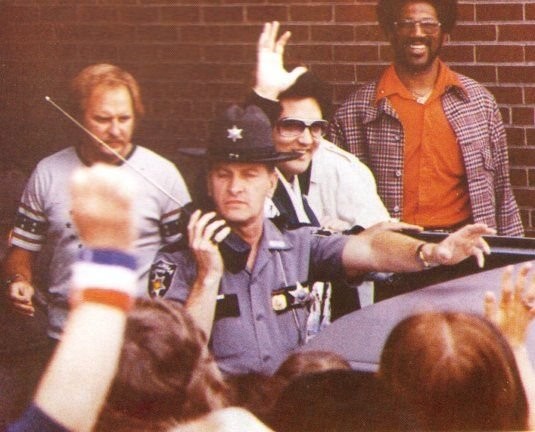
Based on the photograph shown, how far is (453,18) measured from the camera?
2.60 m

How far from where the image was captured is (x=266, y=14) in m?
2.62

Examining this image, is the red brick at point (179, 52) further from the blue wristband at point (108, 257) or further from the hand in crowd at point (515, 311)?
the blue wristband at point (108, 257)

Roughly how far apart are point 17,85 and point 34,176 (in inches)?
8.8

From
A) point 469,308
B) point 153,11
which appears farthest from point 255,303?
point 153,11

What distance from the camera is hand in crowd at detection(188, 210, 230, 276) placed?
2490mm

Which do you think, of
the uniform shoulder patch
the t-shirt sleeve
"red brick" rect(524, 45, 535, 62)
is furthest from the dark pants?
"red brick" rect(524, 45, 535, 62)

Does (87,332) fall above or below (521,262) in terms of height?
above

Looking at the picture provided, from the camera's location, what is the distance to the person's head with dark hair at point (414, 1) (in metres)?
2.59

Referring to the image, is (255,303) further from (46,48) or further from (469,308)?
(46,48)

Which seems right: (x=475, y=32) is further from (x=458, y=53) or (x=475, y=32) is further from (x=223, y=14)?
(x=223, y=14)

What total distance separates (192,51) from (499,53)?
70 centimetres

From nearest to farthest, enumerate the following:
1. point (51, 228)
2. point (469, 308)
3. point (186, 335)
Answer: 1. point (186, 335)
2. point (469, 308)
3. point (51, 228)

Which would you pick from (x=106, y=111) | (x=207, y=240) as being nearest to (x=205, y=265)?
(x=207, y=240)

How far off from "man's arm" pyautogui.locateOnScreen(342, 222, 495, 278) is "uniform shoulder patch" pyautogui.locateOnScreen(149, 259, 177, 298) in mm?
402
